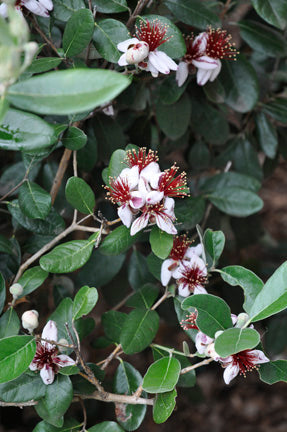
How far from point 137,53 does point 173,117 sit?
0.46 m

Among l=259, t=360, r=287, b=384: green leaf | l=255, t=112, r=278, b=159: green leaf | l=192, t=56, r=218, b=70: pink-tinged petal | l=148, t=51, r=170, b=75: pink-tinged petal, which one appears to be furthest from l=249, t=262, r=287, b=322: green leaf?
l=255, t=112, r=278, b=159: green leaf

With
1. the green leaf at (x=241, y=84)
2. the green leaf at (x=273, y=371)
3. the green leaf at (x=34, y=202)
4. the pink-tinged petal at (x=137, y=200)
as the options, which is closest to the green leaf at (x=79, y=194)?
the green leaf at (x=34, y=202)

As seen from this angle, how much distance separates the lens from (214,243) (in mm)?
1151

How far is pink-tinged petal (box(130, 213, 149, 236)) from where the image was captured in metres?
1.00

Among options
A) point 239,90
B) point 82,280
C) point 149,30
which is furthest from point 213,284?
point 149,30

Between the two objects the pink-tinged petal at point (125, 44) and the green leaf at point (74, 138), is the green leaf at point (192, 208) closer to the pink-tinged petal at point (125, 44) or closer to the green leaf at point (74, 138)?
the green leaf at point (74, 138)

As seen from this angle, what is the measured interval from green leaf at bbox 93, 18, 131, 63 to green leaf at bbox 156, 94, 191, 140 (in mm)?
374

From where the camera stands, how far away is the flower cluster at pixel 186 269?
3.72ft

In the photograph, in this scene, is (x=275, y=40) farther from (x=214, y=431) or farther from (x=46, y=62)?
(x=214, y=431)

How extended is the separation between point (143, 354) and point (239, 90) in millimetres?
1533

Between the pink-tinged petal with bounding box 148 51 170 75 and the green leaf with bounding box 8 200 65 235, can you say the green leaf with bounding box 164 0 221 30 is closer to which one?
the pink-tinged petal with bounding box 148 51 170 75

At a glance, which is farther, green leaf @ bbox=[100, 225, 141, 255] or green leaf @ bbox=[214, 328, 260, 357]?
green leaf @ bbox=[100, 225, 141, 255]

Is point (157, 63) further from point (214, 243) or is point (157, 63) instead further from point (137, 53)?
point (214, 243)

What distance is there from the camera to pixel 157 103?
147cm
